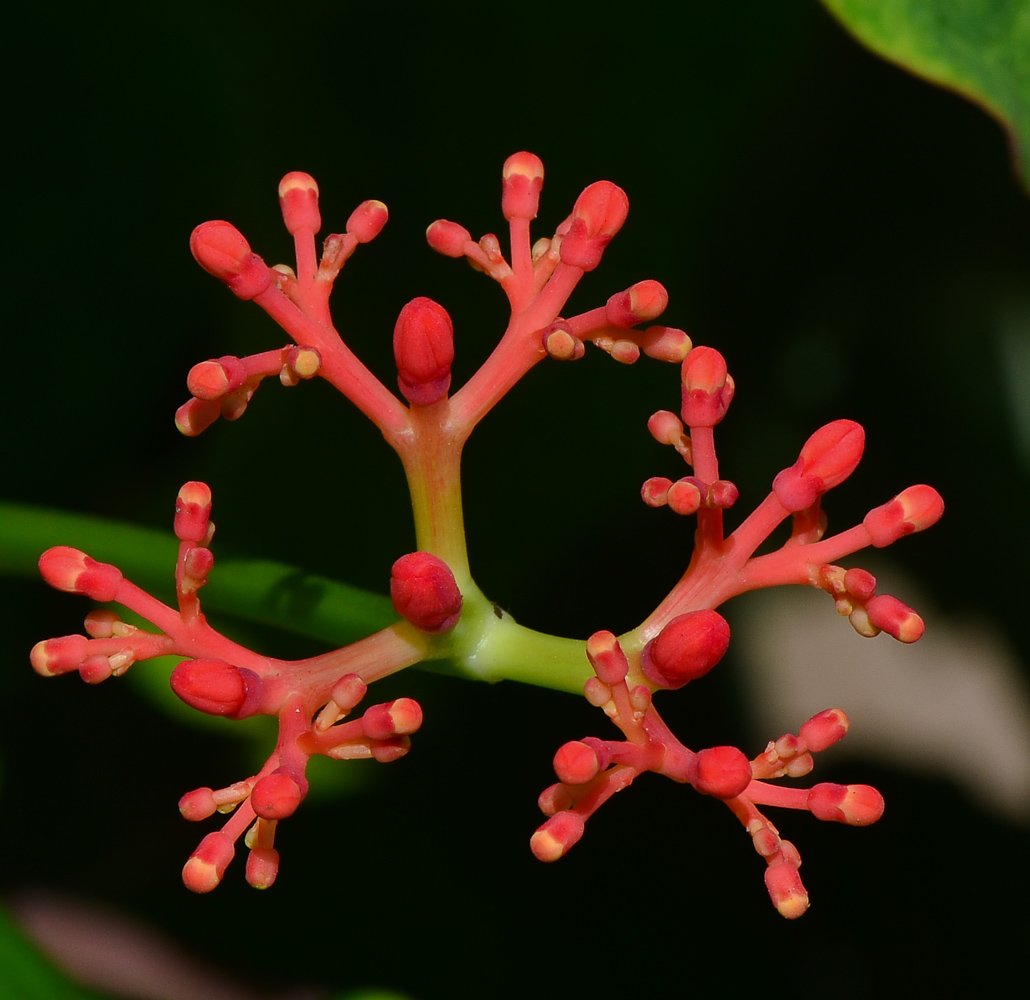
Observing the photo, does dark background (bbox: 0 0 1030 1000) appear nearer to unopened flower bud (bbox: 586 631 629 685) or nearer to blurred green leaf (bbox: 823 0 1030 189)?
blurred green leaf (bbox: 823 0 1030 189)

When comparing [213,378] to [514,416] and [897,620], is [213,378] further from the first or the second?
[514,416]

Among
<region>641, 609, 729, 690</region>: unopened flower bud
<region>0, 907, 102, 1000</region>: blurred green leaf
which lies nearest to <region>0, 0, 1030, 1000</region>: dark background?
<region>0, 907, 102, 1000</region>: blurred green leaf

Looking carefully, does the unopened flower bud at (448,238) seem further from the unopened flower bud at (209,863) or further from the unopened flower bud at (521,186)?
the unopened flower bud at (209,863)

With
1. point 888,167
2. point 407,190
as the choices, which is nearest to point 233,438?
point 407,190

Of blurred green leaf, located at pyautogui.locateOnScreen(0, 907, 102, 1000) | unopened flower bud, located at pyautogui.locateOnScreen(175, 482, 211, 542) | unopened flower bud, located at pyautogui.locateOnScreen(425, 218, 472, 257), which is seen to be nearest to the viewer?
unopened flower bud, located at pyautogui.locateOnScreen(175, 482, 211, 542)

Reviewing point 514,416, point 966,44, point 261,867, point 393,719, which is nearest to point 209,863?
point 261,867

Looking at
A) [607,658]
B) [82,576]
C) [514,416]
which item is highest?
[514,416]
